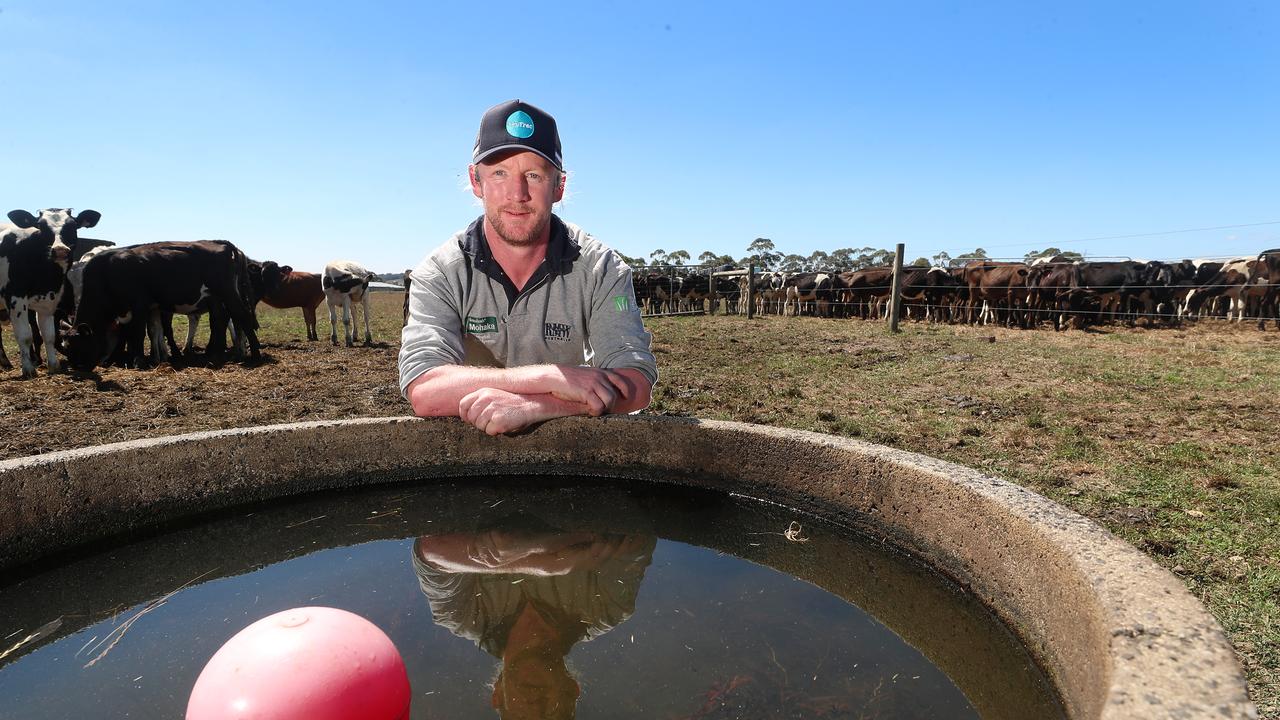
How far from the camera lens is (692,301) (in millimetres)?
27609

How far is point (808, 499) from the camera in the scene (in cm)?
252

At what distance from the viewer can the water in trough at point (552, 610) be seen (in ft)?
5.00

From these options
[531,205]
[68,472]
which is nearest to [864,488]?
[531,205]

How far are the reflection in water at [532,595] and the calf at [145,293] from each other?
8.50 m

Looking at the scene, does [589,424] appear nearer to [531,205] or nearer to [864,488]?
[531,205]

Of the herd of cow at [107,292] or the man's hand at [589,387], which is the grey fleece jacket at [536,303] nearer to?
the man's hand at [589,387]

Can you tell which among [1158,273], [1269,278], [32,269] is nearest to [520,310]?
[32,269]

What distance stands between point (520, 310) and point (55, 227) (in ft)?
27.4

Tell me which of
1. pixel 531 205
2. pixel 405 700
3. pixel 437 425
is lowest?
pixel 405 700

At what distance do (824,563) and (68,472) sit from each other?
2481 millimetres

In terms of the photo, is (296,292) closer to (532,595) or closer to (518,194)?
(518,194)

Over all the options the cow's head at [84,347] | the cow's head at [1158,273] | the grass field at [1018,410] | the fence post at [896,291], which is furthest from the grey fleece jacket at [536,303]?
the cow's head at [1158,273]

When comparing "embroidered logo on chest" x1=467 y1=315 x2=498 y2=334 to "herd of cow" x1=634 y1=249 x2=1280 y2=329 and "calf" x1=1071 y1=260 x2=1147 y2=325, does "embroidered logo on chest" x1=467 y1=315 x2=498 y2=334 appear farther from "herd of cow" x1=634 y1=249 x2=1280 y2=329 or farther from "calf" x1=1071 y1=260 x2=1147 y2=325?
"calf" x1=1071 y1=260 x2=1147 y2=325

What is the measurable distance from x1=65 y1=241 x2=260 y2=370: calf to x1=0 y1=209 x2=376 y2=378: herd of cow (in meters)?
0.01
